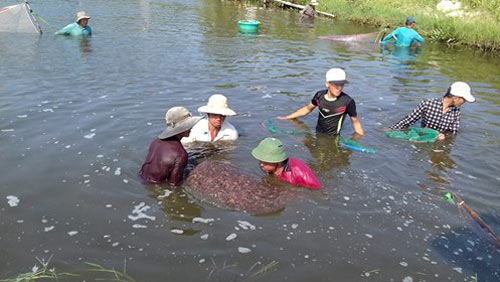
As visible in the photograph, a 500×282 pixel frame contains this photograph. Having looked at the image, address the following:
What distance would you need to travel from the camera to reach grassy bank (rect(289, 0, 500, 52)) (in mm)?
17234

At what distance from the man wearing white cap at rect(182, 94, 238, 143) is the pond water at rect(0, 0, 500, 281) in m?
0.21

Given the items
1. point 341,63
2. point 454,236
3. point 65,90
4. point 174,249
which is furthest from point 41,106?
point 341,63

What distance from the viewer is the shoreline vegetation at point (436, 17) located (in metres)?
17.2

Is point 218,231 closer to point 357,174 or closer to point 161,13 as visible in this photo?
point 357,174

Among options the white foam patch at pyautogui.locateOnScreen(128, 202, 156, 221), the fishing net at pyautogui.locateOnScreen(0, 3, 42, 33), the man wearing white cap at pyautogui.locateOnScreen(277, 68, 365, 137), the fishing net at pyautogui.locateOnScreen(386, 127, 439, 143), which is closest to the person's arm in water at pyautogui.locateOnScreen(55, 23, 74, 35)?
the fishing net at pyautogui.locateOnScreen(0, 3, 42, 33)

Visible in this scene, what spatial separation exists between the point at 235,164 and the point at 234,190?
1304 mm

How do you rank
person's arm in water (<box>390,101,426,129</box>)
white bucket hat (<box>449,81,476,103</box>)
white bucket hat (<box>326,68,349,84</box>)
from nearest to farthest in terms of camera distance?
white bucket hat (<box>326,68,349,84</box>)
white bucket hat (<box>449,81,476,103</box>)
person's arm in water (<box>390,101,426,129</box>)

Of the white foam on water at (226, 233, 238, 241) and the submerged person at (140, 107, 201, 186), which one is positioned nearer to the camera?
the white foam on water at (226, 233, 238, 241)

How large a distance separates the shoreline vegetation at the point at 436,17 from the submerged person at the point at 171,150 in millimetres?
15622

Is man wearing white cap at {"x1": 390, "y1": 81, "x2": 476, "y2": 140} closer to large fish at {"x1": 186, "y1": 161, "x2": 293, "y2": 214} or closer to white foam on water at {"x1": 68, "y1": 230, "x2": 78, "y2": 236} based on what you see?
large fish at {"x1": 186, "y1": 161, "x2": 293, "y2": 214}

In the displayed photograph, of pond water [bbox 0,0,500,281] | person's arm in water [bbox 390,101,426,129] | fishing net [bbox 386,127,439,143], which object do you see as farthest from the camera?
person's arm in water [bbox 390,101,426,129]

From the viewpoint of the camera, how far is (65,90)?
988 centimetres

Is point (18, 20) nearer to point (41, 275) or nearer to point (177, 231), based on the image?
point (177, 231)

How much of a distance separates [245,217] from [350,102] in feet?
10.4
